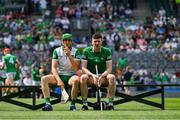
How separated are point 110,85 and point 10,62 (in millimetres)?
9848

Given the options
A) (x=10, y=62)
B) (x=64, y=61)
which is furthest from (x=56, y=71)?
(x=10, y=62)

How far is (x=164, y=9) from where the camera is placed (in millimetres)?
45688

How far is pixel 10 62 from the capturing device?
26.5 meters

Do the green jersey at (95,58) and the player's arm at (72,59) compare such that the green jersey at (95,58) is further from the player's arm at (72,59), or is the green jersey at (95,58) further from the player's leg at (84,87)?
the player's leg at (84,87)

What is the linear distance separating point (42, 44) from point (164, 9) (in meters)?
9.75

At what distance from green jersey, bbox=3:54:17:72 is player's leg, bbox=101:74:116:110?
947 cm

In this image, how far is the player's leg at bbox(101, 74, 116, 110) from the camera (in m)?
17.2

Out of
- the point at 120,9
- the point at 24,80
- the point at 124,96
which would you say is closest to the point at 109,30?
the point at 120,9

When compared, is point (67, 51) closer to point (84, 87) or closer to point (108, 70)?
point (84, 87)

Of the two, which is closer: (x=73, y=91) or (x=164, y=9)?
(x=73, y=91)

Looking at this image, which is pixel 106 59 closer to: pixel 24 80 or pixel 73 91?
pixel 73 91

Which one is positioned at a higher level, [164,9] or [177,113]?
[164,9]

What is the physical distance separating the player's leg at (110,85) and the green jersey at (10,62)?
31.1 feet

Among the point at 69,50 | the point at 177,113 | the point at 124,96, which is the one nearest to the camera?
the point at 177,113
